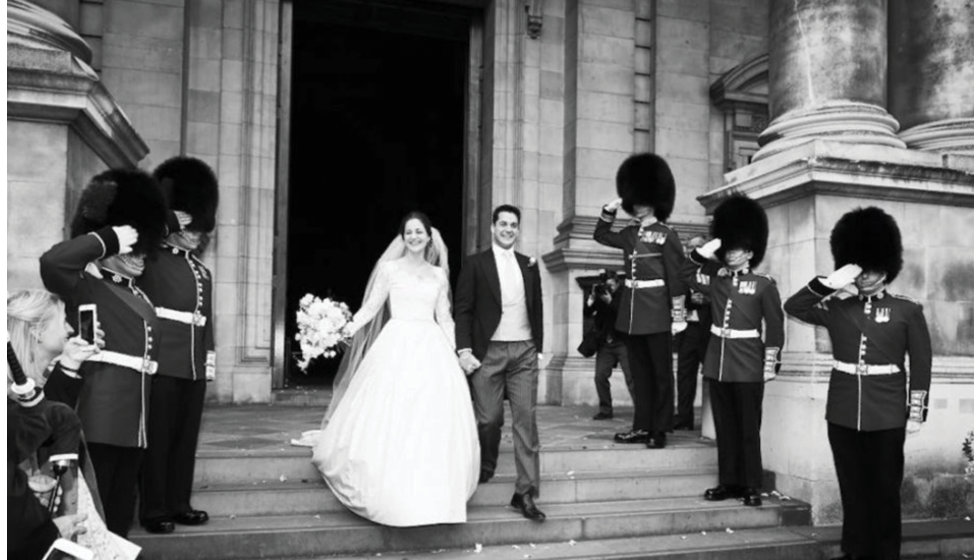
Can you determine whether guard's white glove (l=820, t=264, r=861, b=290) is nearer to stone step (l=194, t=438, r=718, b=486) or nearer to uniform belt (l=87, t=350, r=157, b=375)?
stone step (l=194, t=438, r=718, b=486)

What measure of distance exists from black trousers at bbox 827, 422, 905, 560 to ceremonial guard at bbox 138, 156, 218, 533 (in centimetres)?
378

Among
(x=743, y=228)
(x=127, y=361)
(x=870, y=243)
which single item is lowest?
(x=127, y=361)

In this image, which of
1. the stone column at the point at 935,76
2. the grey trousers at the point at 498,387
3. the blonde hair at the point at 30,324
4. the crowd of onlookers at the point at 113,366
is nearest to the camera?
the crowd of onlookers at the point at 113,366

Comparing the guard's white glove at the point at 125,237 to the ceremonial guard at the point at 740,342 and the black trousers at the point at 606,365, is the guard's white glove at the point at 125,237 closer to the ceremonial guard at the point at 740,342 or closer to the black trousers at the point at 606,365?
the ceremonial guard at the point at 740,342

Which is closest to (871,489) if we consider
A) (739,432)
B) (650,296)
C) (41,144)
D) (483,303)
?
(739,432)

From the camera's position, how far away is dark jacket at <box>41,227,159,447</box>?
4.38m

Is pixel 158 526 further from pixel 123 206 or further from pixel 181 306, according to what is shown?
pixel 123 206

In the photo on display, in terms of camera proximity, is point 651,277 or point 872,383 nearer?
point 872,383

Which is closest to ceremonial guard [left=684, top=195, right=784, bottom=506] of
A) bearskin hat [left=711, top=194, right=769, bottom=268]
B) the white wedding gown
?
bearskin hat [left=711, top=194, right=769, bottom=268]

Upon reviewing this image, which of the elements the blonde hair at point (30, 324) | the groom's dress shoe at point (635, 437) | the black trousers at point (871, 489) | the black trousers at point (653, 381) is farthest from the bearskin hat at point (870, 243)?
the blonde hair at point (30, 324)

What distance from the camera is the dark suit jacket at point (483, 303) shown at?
235 inches

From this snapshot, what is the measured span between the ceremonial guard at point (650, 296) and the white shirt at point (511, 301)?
119cm

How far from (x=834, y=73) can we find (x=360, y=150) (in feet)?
47.0

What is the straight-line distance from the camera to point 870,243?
5.55m
